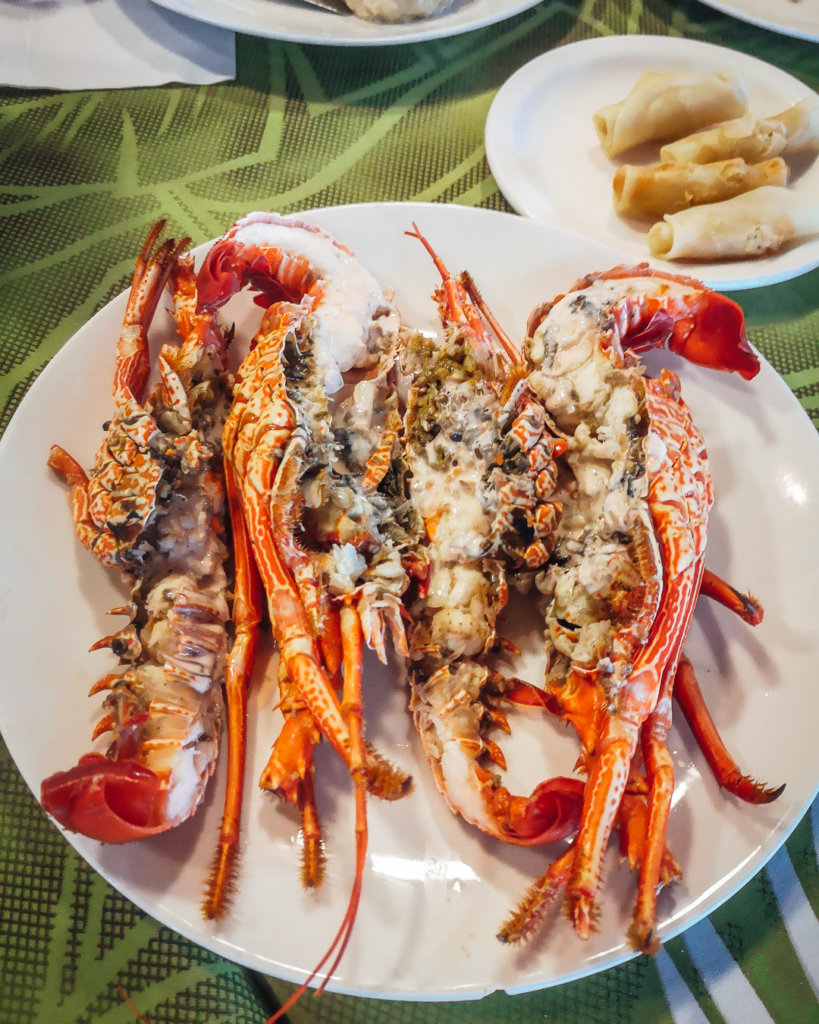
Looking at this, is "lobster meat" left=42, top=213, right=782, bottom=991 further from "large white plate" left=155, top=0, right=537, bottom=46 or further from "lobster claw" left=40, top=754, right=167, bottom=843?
"large white plate" left=155, top=0, right=537, bottom=46

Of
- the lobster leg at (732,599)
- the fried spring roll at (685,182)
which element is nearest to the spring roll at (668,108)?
the fried spring roll at (685,182)

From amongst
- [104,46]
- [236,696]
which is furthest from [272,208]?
[236,696]

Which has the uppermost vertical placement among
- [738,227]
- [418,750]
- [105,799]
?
[738,227]

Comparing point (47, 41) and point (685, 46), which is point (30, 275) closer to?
point (47, 41)

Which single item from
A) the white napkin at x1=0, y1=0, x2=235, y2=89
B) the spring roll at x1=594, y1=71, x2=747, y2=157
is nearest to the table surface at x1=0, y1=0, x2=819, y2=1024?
the white napkin at x1=0, y1=0, x2=235, y2=89

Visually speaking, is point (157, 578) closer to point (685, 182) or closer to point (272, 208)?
point (272, 208)

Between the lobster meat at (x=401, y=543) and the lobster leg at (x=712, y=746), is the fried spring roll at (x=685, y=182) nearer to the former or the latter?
the lobster meat at (x=401, y=543)
